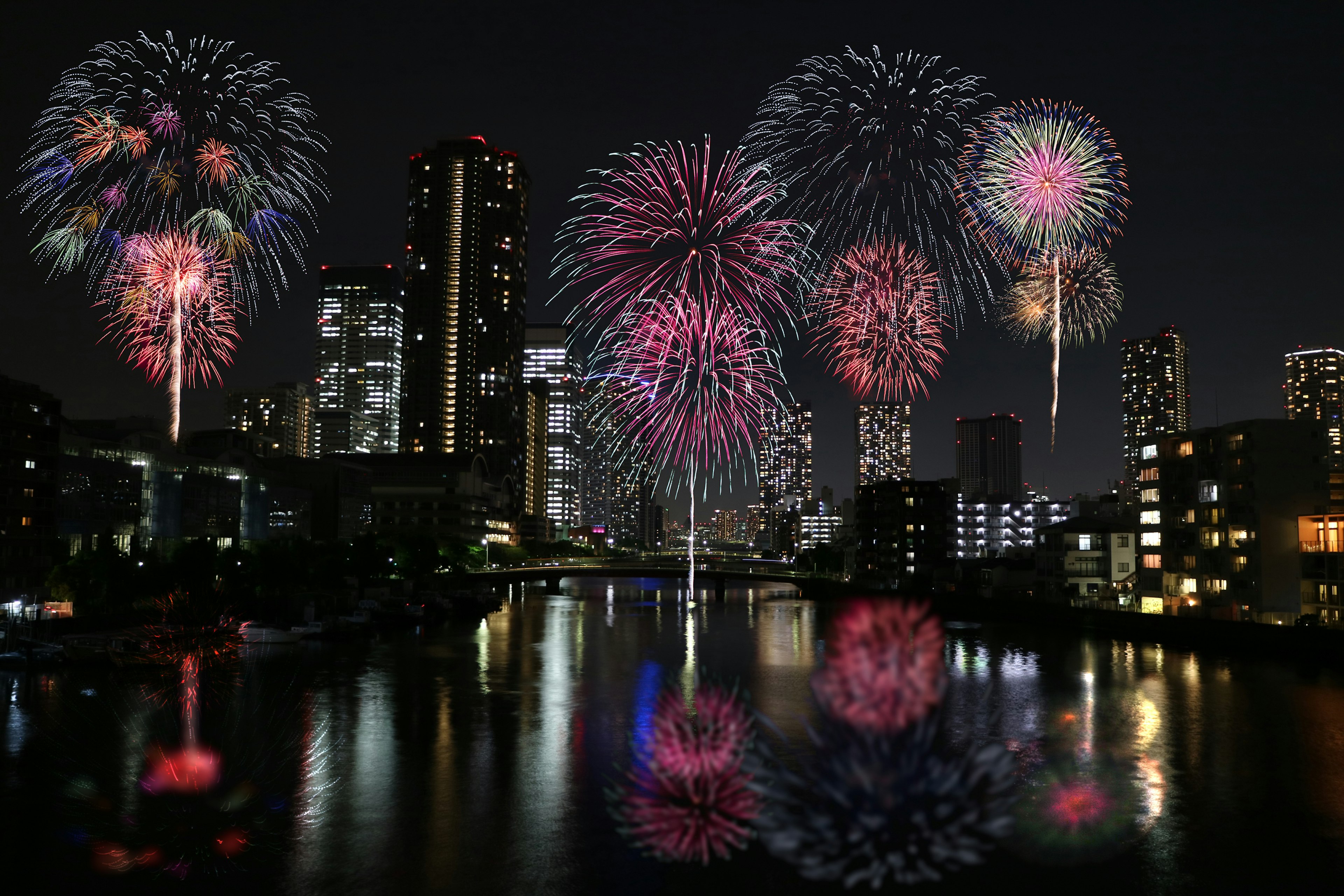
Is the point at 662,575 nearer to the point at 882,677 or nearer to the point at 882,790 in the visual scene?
the point at 882,677

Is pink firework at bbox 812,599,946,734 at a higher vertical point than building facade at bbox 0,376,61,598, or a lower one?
lower

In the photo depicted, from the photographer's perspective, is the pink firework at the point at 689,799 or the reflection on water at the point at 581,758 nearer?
the reflection on water at the point at 581,758

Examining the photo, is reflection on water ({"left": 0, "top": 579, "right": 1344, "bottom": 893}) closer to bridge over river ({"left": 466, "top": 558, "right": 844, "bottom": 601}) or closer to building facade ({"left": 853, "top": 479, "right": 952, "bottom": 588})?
bridge over river ({"left": 466, "top": 558, "right": 844, "bottom": 601})

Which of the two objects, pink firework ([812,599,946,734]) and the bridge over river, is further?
the bridge over river

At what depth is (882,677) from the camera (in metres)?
36.6

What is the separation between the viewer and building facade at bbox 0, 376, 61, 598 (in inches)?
2756

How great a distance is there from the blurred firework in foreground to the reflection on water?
1.37m

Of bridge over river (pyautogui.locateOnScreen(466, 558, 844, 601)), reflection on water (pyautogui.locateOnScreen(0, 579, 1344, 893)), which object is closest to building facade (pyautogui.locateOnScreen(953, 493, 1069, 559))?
bridge over river (pyautogui.locateOnScreen(466, 558, 844, 601))

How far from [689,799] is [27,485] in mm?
66149

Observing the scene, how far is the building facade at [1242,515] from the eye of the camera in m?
78.6

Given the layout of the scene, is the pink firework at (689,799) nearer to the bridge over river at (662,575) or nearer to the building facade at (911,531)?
the bridge over river at (662,575)

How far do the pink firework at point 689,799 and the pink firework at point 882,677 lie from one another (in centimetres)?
507

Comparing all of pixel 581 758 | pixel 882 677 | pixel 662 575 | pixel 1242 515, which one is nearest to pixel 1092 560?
pixel 1242 515

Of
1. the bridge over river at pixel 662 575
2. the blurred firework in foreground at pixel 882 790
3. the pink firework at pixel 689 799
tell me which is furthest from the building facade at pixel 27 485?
the bridge over river at pixel 662 575
